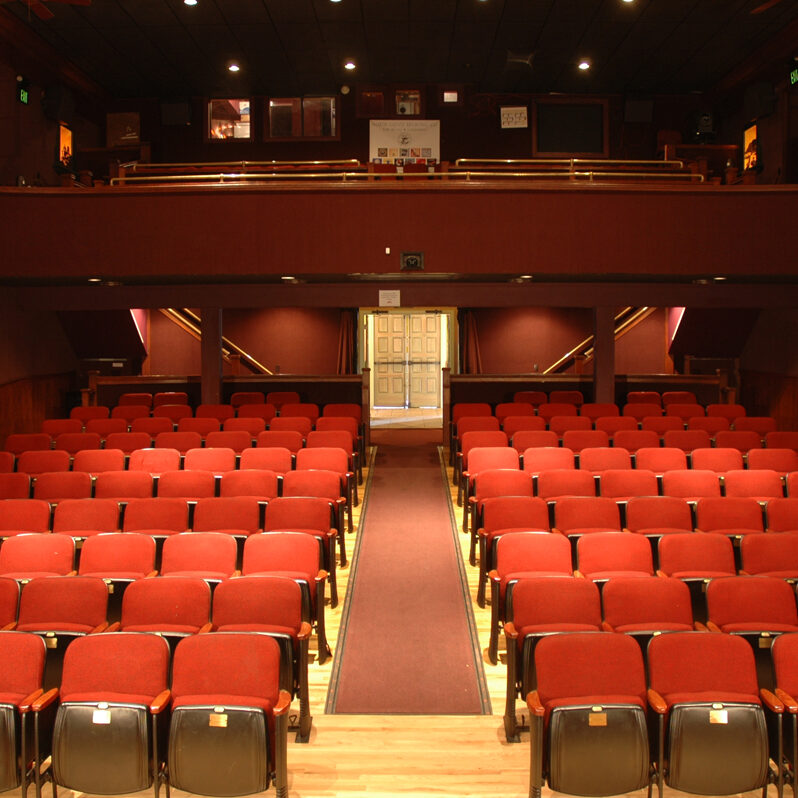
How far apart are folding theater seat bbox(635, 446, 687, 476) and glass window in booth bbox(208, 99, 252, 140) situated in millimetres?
9778

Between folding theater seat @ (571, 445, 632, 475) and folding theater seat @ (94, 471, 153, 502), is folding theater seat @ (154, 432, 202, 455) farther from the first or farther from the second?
folding theater seat @ (571, 445, 632, 475)

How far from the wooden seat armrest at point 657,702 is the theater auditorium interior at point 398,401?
0.04m

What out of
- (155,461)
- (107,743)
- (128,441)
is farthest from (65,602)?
(128,441)

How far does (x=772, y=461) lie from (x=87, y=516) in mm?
5948

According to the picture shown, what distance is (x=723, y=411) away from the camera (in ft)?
31.1

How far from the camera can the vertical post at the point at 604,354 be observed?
10.1m

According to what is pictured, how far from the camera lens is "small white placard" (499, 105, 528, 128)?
13.5 metres

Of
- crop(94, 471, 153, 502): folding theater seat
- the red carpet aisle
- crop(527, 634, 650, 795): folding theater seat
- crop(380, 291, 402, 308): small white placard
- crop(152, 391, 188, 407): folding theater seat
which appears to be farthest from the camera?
crop(152, 391, 188, 407): folding theater seat

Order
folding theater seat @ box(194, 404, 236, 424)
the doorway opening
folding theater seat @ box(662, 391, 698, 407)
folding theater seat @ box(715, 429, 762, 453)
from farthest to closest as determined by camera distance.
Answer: the doorway opening → folding theater seat @ box(662, 391, 698, 407) → folding theater seat @ box(194, 404, 236, 424) → folding theater seat @ box(715, 429, 762, 453)

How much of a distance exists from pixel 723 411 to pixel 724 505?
415 centimetres

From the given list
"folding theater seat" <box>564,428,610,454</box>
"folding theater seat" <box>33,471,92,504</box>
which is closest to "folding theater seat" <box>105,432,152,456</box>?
"folding theater seat" <box>33,471,92,504</box>

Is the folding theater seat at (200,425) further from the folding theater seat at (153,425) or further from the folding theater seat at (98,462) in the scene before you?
the folding theater seat at (98,462)

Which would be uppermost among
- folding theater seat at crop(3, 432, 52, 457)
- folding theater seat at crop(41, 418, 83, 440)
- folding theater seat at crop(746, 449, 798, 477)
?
folding theater seat at crop(41, 418, 83, 440)

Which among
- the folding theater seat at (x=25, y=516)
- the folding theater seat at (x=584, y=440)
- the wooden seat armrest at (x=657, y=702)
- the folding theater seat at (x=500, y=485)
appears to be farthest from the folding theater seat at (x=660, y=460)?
the folding theater seat at (x=25, y=516)
